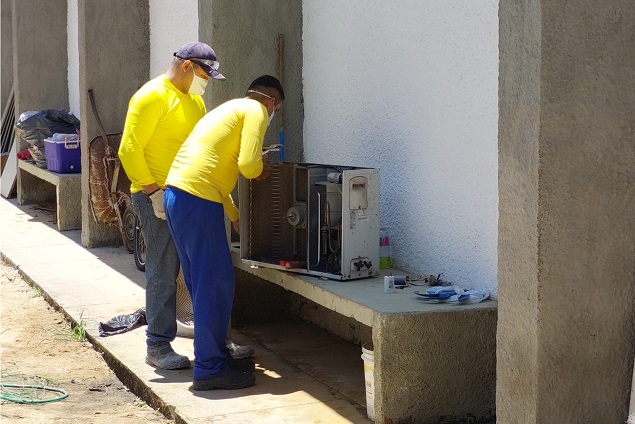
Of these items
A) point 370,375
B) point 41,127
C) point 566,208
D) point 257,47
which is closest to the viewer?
A: point 566,208

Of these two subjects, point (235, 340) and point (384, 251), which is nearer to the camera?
point (384, 251)

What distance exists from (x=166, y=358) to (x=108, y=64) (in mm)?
5576

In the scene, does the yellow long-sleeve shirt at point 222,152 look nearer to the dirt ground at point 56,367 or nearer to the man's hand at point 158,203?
the man's hand at point 158,203

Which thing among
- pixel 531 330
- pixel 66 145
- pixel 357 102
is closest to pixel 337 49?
pixel 357 102

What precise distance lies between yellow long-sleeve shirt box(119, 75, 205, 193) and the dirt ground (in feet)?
4.33

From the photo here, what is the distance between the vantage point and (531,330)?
4402mm

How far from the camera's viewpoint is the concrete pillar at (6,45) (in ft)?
55.2

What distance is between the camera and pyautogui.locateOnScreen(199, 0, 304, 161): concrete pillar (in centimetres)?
776

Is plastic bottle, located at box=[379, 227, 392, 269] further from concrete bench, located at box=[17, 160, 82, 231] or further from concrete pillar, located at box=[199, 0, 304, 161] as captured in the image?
concrete bench, located at box=[17, 160, 82, 231]

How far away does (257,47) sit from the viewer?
7902 millimetres

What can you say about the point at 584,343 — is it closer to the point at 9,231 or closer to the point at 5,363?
the point at 5,363

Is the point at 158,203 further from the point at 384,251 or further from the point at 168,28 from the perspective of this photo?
the point at 168,28

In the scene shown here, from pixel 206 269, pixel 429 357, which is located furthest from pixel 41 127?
pixel 429 357

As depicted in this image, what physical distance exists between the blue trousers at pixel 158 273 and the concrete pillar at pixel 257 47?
4.04ft
